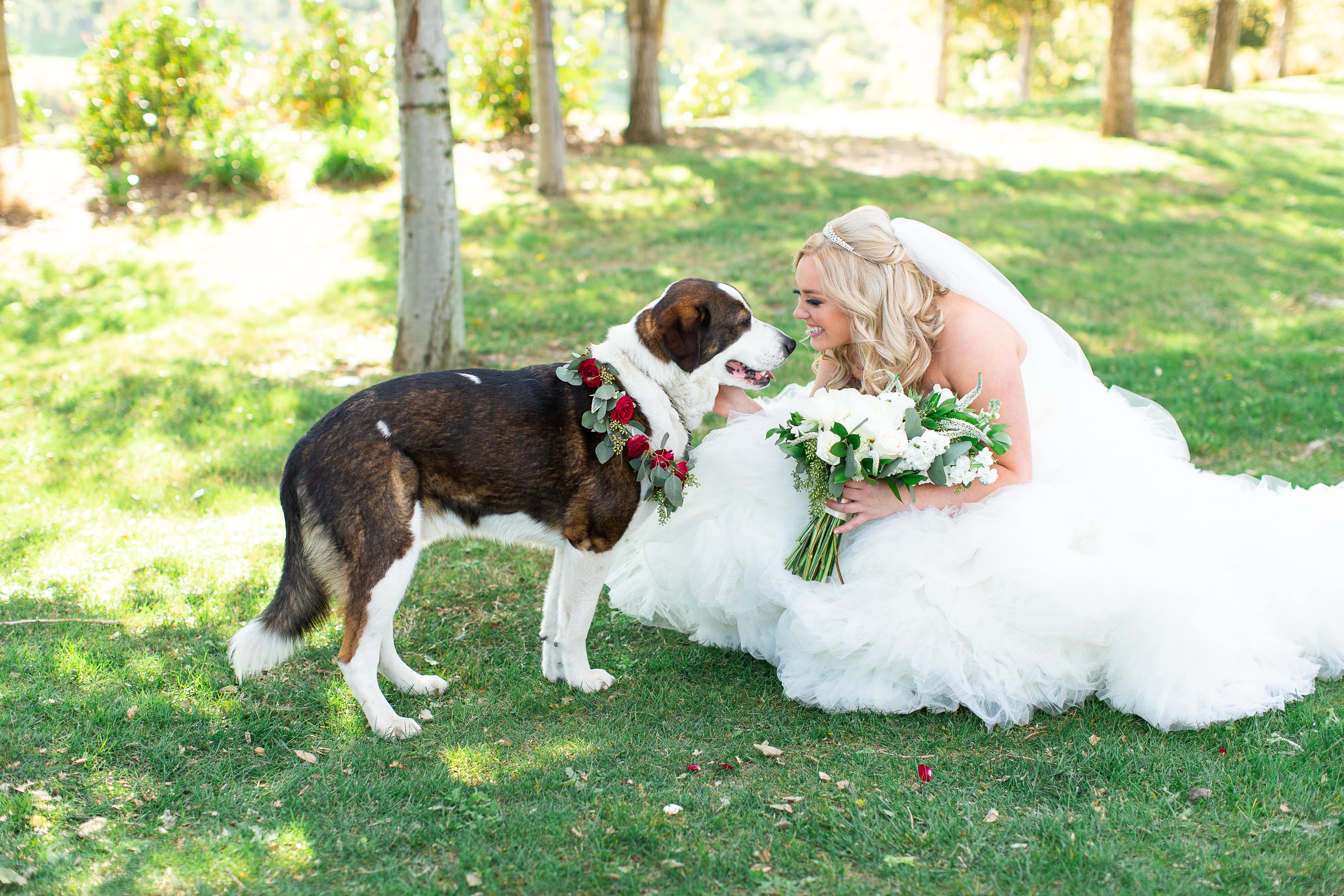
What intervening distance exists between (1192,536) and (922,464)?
4.20 feet

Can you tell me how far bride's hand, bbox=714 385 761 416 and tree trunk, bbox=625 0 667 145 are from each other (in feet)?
38.5

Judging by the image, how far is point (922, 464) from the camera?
145 inches

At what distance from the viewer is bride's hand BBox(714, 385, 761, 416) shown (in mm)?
4441

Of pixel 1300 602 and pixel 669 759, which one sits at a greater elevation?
pixel 1300 602

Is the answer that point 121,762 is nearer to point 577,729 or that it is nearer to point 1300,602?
point 577,729

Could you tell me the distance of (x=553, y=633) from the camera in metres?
4.13

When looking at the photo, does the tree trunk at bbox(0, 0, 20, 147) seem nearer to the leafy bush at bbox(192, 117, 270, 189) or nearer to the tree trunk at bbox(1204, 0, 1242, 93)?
the leafy bush at bbox(192, 117, 270, 189)

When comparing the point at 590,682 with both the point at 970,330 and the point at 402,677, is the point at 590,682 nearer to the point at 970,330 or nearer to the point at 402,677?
the point at 402,677

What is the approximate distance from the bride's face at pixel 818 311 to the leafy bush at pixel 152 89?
11.7m

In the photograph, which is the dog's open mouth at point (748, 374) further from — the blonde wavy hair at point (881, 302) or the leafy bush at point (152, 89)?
the leafy bush at point (152, 89)

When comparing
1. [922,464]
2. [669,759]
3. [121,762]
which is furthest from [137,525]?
[922,464]

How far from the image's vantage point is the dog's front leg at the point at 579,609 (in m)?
3.86

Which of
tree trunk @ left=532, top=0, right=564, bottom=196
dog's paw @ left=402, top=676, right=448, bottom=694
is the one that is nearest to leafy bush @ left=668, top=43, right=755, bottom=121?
tree trunk @ left=532, top=0, right=564, bottom=196

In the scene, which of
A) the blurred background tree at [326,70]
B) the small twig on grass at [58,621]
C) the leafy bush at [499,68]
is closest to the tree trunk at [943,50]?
the leafy bush at [499,68]
